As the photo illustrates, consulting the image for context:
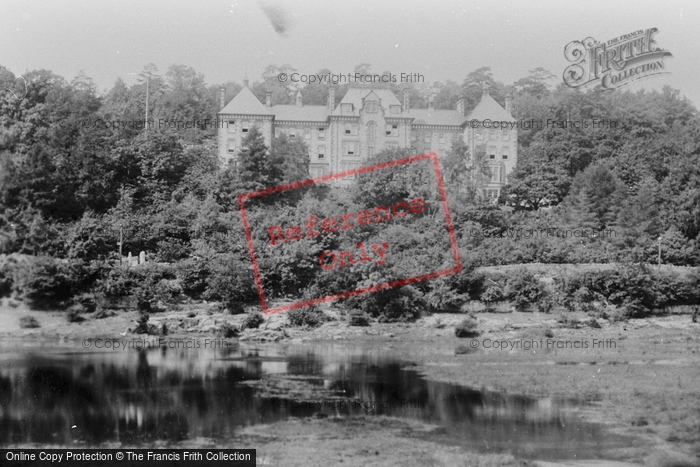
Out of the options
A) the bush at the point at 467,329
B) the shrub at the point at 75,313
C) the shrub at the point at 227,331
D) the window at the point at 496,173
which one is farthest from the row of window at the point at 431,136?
the shrub at the point at 75,313

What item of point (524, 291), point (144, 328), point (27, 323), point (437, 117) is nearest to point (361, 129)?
point (437, 117)

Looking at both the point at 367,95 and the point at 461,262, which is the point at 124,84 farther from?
the point at 461,262

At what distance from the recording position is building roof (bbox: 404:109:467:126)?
6638cm

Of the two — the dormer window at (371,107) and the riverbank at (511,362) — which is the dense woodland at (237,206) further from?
the dormer window at (371,107)

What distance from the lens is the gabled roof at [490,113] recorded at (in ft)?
215

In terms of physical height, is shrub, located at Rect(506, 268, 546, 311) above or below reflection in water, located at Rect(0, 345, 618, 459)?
above

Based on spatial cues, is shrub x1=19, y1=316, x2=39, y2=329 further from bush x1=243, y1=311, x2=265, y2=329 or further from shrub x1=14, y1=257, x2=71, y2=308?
bush x1=243, y1=311, x2=265, y2=329

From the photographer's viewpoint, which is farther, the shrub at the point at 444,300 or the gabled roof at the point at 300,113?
the gabled roof at the point at 300,113

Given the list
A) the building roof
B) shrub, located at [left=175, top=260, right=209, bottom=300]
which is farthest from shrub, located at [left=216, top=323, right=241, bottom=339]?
the building roof

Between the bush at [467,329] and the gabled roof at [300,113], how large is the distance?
1321 inches

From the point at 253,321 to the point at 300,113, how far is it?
110 ft

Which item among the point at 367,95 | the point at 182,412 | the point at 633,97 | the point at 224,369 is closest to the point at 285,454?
the point at 182,412

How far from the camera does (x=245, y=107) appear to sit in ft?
209

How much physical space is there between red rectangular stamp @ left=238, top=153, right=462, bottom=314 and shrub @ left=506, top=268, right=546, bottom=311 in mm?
2742
